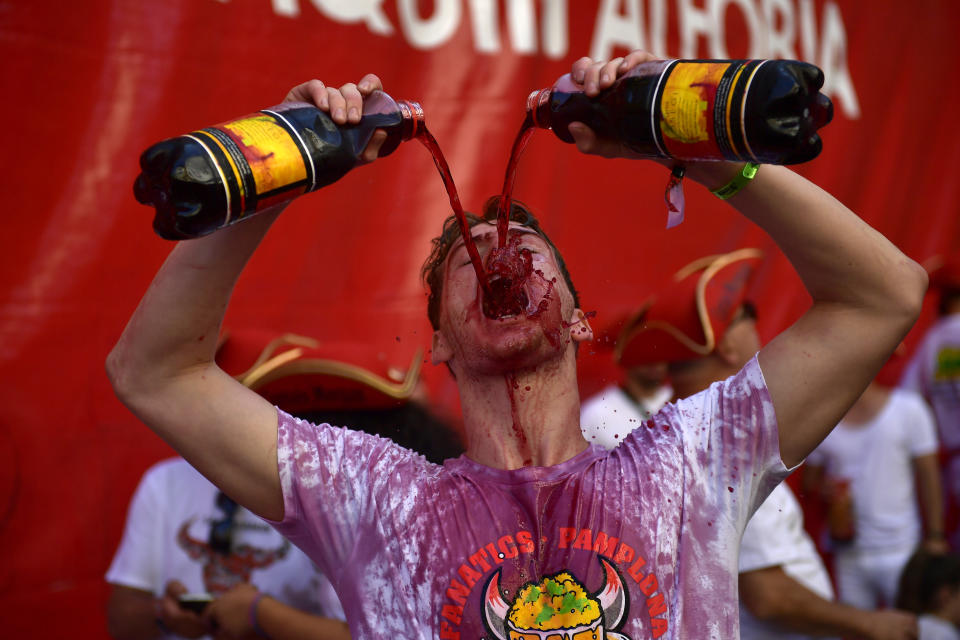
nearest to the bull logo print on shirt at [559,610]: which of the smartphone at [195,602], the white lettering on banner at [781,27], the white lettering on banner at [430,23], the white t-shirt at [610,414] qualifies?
the smartphone at [195,602]

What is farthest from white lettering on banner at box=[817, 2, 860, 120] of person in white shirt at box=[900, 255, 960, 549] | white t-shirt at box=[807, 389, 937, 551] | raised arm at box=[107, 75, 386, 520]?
raised arm at box=[107, 75, 386, 520]

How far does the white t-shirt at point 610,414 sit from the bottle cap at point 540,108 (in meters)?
1.70


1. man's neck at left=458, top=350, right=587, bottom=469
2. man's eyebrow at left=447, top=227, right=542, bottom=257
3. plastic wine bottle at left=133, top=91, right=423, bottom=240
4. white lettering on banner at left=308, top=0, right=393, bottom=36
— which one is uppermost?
white lettering on banner at left=308, top=0, right=393, bottom=36

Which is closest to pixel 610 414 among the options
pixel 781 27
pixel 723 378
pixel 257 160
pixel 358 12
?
pixel 723 378

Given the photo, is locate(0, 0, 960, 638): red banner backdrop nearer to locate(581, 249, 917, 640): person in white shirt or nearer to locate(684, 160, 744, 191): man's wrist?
locate(581, 249, 917, 640): person in white shirt

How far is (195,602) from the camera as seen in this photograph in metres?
2.33

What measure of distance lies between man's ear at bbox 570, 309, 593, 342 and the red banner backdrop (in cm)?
13

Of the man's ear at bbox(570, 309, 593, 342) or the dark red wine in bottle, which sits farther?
the man's ear at bbox(570, 309, 593, 342)

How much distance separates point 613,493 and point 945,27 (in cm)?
469

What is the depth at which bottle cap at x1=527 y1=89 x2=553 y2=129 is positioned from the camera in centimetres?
153

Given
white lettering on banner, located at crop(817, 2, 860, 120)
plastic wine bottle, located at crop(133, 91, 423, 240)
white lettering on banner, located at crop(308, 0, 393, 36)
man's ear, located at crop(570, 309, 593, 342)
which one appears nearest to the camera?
plastic wine bottle, located at crop(133, 91, 423, 240)

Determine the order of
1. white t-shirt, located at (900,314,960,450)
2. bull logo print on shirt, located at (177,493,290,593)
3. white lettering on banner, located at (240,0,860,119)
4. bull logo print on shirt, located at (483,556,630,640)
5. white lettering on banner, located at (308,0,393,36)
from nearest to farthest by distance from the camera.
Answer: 1. bull logo print on shirt, located at (483,556,630,640)
2. bull logo print on shirt, located at (177,493,290,593)
3. white lettering on banner, located at (308,0,393,36)
4. white lettering on banner, located at (240,0,860,119)
5. white t-shirt, located at (900,314,960,450)

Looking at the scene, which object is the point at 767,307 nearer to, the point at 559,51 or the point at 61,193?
the point at 559,51

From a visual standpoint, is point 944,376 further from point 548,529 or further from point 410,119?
point 410,119
